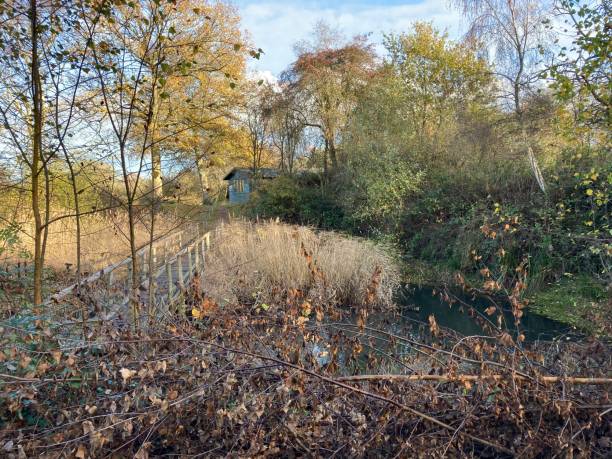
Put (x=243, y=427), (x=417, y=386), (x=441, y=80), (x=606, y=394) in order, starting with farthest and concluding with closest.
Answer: (x=441, y=80) → (x=417, y=386) → (x=606, y=394) → (x=243, y=427)

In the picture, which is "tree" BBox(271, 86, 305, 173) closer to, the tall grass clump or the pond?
the tall grass clump

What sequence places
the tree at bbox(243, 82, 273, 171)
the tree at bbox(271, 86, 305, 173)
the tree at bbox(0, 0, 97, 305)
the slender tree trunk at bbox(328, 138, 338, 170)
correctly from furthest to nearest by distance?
→ the tree at bbox(243, 82, 273, 171), the tree at bbox(271, 86, 305, 173), the slender tree trunk at bbox(328, 138, 338, 170), the tree at bbox(0, 0, 97, 305)

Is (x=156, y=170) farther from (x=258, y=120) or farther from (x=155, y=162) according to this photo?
(x=258, y=120)

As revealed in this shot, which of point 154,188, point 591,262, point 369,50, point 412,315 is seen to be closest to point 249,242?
point 412,315

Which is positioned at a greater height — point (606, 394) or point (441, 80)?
point (441, 80)

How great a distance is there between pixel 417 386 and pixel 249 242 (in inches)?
311

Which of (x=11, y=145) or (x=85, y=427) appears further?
(x=11, y=145)

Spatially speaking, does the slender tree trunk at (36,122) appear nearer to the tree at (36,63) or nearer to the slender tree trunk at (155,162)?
the tree at (36,63)

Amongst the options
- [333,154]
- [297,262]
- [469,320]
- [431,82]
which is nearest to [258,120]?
[333,154]

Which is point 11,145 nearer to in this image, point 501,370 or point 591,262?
point 501,370

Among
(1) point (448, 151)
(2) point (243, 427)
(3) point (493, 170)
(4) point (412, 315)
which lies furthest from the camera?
(1) point (448, 151)

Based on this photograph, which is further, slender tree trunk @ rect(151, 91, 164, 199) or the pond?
the pond

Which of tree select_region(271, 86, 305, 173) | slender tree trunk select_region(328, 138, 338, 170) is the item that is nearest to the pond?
slender tree trunk select_region(328, 138, 338, 170)

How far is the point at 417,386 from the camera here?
2551 mm
